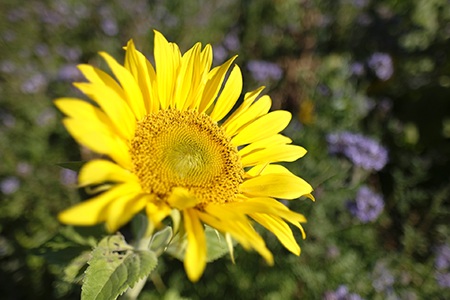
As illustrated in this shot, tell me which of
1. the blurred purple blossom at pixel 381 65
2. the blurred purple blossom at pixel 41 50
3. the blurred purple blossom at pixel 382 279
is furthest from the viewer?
the blurred purple blossom at pixel 41 50

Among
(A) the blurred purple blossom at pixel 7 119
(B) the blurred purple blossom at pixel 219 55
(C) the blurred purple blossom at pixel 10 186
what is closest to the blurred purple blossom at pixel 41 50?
(A) the blurred purple blossom at pixel 7 119

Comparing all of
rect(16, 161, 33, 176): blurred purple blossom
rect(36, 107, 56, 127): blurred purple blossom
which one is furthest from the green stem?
rect(36, 107, 56, 127): blurred purple blossom

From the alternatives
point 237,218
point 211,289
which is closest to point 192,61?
point 237,218

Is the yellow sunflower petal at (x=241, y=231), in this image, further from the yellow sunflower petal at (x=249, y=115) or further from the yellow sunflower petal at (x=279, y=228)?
the yellow sunflower petal at (x=249, y=115)

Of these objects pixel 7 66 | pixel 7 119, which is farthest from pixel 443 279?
pixel 7 66

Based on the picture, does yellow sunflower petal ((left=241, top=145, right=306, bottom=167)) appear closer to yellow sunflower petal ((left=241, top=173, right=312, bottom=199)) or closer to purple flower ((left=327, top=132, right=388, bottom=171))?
yellow sunflower petal ((left=241, top=173, right=312, bottom=199))

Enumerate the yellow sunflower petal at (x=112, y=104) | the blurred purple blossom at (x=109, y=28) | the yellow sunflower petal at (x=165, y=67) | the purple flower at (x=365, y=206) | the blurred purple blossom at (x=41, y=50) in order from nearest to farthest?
the yellow sunflower petal at (x=112, y=104), the yellow sunflower petal at (x=165, y=67), the purple flower at (x=365, y=206), the blurred purple blossom at (x=41, y=50), the blurred purple blossom at (x=109, y=28)
